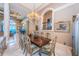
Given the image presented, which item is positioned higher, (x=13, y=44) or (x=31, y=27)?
(x=31, y=27)

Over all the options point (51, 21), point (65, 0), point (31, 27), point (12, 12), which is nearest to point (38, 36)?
point (31, 27)

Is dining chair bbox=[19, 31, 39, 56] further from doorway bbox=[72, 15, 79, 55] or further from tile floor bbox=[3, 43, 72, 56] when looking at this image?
doorway bbox=[72, 15, 79, 55]

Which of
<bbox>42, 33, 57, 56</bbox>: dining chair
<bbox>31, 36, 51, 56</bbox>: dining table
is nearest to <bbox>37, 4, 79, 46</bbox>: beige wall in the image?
<bbox>42, 33, 57, 56</bbox>: dining chair

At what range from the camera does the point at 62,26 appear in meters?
2.09

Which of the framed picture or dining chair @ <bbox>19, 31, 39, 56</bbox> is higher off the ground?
the framed picture

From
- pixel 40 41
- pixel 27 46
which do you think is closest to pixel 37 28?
pixel 40 41

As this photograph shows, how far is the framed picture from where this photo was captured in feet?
6.78

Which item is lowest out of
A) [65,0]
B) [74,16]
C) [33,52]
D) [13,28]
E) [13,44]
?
[33,52]

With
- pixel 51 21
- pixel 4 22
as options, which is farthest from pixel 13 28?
pixel 51 21

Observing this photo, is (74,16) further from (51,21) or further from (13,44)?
(13,44)

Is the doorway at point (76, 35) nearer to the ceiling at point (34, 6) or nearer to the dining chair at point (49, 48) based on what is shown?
the dining chair at point (49, 48)

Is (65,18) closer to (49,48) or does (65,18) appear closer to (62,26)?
(62,26)

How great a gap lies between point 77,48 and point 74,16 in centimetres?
56

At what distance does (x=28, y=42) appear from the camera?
2113mm
